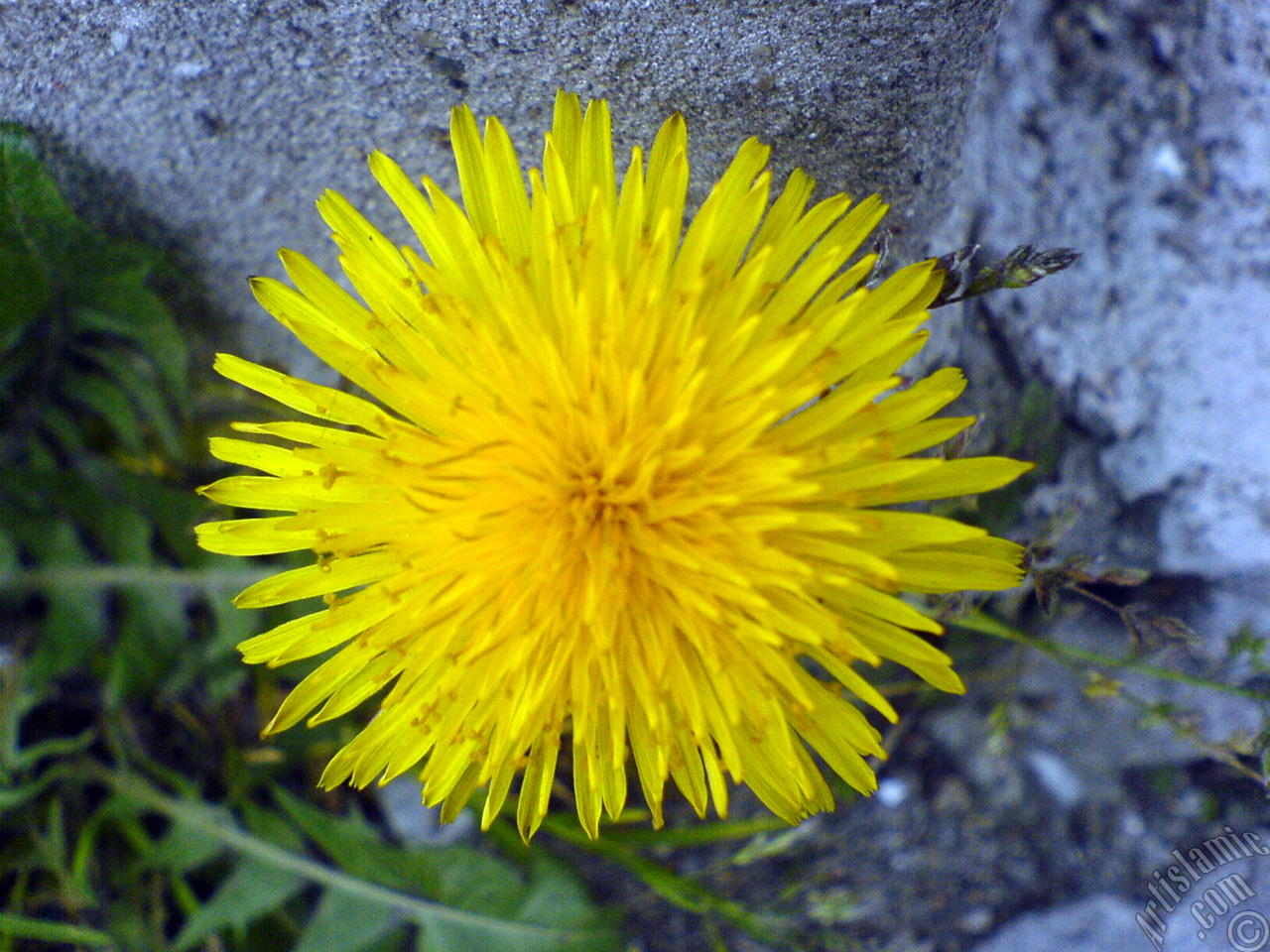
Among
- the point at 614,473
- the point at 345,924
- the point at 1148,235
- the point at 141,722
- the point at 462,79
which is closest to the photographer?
the point at 614,473

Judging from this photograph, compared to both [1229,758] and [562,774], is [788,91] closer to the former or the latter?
[1229,758]

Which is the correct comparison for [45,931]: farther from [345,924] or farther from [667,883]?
[667,883]

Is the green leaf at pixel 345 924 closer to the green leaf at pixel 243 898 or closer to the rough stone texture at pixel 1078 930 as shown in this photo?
the green leaf at pixel 243 898

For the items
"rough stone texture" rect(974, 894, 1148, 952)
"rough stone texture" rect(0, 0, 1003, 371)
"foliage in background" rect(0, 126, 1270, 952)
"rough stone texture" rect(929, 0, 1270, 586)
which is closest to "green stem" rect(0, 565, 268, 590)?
"foliage in background" rect(0, 126, 1270, 952)

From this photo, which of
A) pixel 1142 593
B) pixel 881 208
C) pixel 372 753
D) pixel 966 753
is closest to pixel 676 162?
pixel 881 208

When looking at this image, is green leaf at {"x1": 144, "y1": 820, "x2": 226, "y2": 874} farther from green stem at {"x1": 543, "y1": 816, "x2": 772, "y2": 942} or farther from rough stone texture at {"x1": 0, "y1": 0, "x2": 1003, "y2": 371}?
rough stone texture at {"x1": 0, "y1": 0, "x2": 1003, "y2": 371}

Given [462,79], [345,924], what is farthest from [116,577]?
[462,79]
